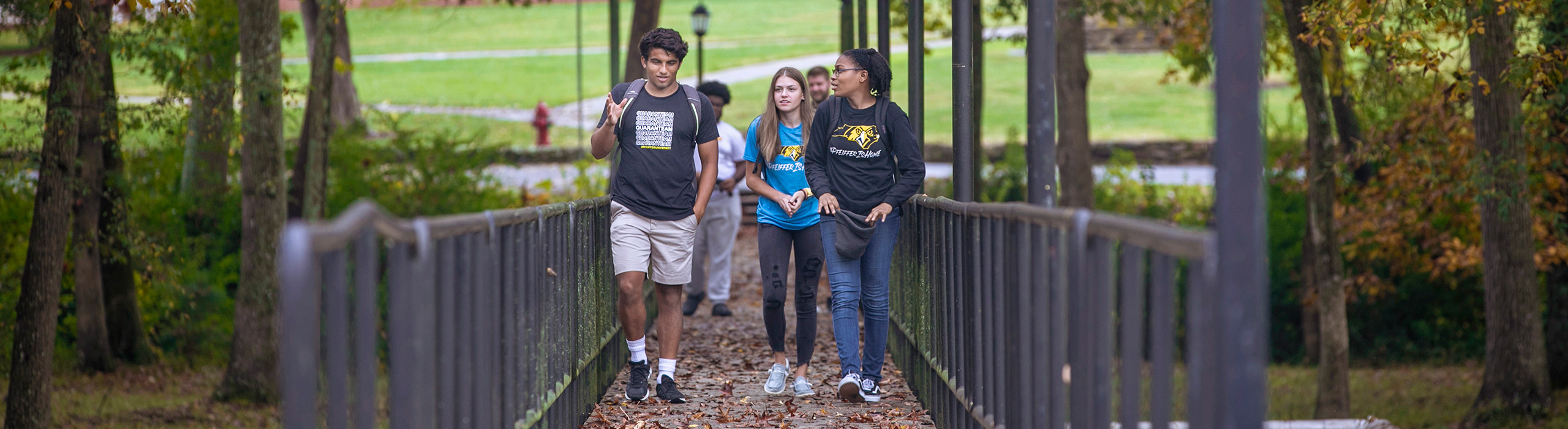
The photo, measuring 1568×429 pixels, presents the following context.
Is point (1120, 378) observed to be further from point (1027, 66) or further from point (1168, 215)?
point (1168, 215)

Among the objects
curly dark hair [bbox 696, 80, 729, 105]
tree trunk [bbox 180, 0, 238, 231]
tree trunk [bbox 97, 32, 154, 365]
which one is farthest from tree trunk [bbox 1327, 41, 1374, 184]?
tree trunk [bbox 97, 32, 154, 365]

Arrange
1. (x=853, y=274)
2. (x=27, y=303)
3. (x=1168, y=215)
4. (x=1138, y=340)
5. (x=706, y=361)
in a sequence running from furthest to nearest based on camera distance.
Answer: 1. (x=1168, y=215)
2. (x=27, y=303)
3. (x=706, y=361)
4. (x=853, y=274)
5. (x=1138, y=340)

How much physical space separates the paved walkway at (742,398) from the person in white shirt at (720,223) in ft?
1.04

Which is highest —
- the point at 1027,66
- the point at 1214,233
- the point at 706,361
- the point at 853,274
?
the point at 1027,66

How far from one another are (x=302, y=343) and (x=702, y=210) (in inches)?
145

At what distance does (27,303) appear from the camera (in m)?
9.48

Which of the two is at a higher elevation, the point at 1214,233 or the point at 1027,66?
the point at 1027,66

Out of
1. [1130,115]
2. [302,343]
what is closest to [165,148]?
[302,343]

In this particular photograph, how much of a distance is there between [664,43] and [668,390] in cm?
159

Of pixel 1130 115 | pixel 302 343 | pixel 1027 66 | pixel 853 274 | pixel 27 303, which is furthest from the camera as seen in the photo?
pixel 1130 115

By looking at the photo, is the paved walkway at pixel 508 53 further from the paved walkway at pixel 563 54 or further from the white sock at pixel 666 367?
the white sock at pixel 666 367

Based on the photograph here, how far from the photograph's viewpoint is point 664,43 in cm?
542

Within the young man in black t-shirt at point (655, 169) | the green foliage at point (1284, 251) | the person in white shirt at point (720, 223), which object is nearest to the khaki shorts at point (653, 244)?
the young man in black t-shirt at point (655, 169)

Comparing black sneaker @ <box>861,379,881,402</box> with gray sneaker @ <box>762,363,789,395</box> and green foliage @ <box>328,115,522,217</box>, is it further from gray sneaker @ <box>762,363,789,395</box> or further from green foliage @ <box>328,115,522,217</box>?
green foliage @ <box>328,115,522,217</box>
